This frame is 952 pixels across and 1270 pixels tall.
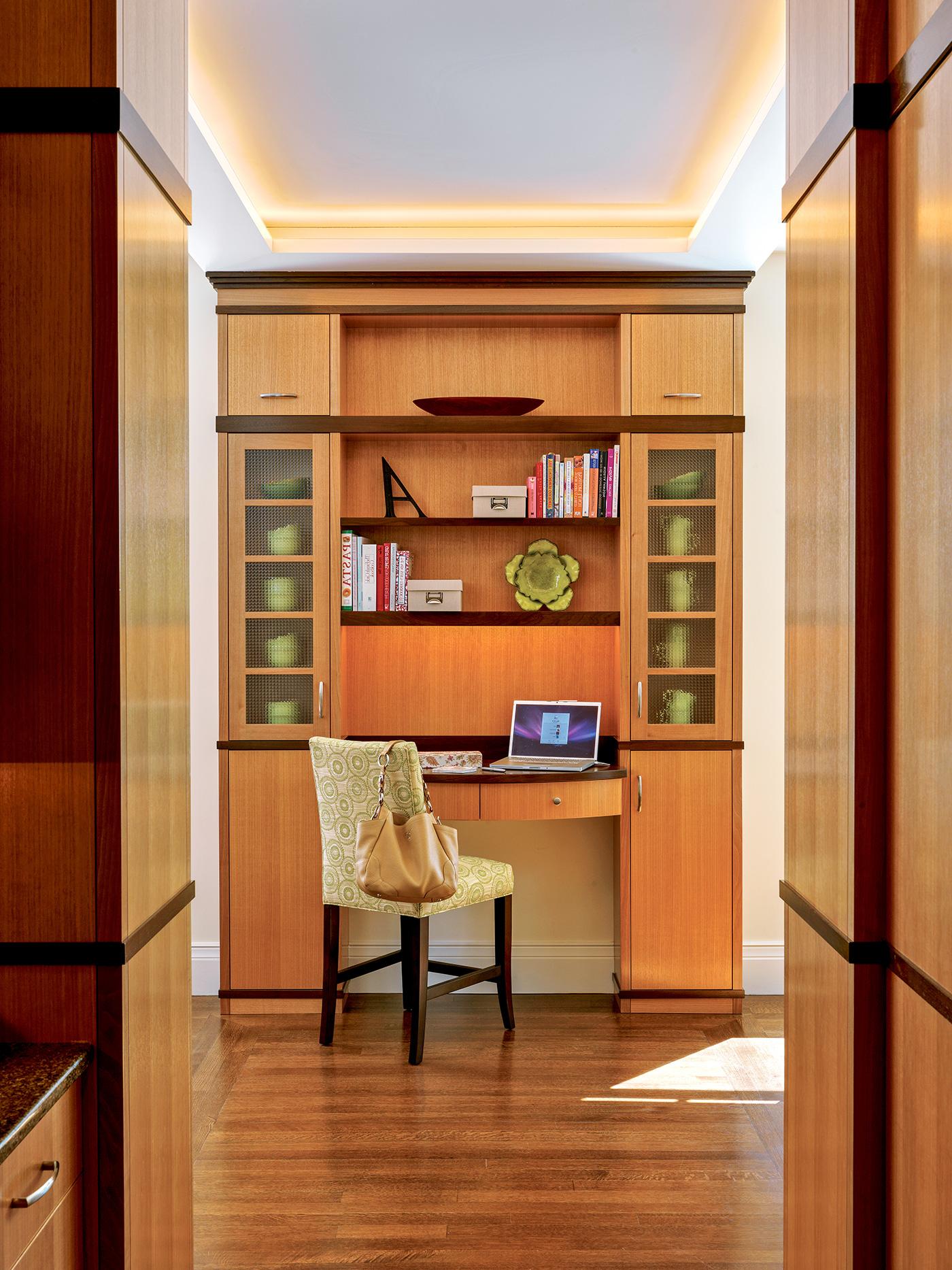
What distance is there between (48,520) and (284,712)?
2.38m

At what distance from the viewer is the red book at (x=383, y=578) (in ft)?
13.2

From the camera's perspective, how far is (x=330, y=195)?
3.63 metres

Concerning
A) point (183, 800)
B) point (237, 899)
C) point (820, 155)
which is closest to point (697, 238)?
point (820, 155)

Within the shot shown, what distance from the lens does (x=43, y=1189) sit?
1.42 meters

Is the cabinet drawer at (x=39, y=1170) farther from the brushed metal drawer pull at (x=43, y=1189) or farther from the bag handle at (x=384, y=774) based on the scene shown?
the bag handle at (x=384, y=774)

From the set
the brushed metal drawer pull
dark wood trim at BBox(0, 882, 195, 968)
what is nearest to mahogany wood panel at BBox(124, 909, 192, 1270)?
dark wood trim at BBox(0, 882, 195, 968)

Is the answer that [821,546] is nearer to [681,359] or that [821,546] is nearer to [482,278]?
[681,359]

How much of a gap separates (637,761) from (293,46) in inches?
103

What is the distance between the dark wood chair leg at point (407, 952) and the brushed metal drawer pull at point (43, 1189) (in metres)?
2.29

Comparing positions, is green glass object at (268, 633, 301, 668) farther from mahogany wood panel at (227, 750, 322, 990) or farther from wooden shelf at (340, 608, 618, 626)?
mahogany wood panel at (227, 750, 322, 990)

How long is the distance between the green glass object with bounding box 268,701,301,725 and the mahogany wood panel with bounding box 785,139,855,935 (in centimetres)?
229

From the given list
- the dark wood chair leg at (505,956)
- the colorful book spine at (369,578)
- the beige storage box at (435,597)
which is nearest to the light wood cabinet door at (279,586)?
the colorful book spine at (369,578)

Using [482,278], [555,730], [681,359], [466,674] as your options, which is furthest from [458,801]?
[482,278]

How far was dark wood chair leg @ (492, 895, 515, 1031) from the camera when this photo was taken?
147 inches
